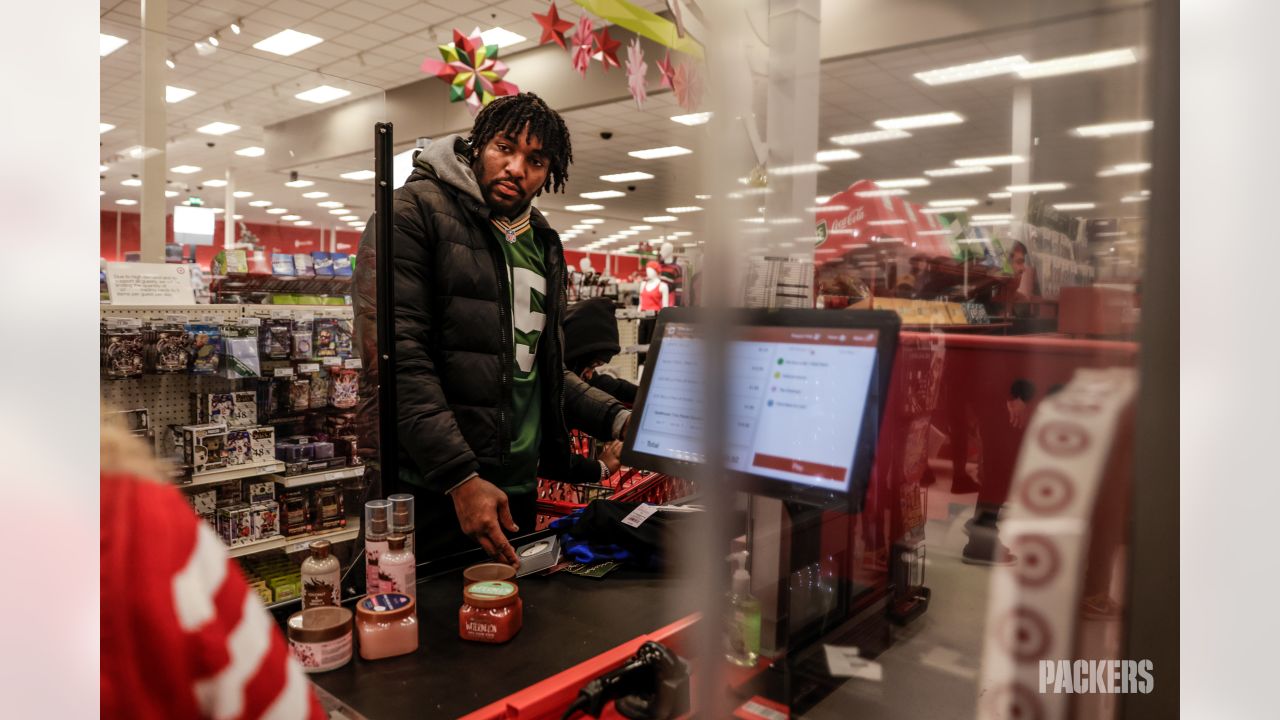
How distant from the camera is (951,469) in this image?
922 mm

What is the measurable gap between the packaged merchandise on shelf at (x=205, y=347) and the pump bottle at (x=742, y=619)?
3.19 metres

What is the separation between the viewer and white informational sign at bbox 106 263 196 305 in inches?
128

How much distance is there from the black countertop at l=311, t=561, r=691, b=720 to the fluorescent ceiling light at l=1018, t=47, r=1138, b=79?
574 mm

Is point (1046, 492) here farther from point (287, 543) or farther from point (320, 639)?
point (287, 543)

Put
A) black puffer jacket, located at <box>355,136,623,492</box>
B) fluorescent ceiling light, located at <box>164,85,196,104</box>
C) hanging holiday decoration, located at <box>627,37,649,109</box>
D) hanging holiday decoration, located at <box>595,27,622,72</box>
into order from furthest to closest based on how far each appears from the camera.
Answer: fluorescent ceiling light, located at <box>164,85,196,104</box> → hanging holiday decoration, located at <box>595,27,622,72</box> → hanging holiday decoration, located at <box>627,37,649,109</box> → black puffer jacket, located at <box>355,136,623,492</box>

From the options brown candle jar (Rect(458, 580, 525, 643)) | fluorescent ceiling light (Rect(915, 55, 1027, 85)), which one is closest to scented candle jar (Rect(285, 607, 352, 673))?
brown candle jar (Rect(458, 580, 525, 643))

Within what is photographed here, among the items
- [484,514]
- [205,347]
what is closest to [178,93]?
[205,347]

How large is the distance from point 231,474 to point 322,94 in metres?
7.02

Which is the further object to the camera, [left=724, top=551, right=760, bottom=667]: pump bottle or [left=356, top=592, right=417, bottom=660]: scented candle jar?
[left=356, top=592, right=417, bottom=660]: scented candle jar

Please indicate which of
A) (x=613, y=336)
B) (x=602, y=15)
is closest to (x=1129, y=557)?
(x=602, y=15)

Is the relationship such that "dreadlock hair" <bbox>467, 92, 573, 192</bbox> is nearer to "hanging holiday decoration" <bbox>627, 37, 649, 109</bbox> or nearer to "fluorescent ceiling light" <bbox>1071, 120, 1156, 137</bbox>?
"fluorescent ceiling light" <bbox>1071, 120, 1156, 137</bbox>

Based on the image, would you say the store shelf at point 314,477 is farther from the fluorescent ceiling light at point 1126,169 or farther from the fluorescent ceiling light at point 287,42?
the fluorescent ceiling light at point 287,42

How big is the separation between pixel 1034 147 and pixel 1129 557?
359 mm

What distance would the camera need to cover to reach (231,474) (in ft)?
11.1
